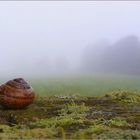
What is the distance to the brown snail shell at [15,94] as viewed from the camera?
16.8 metres

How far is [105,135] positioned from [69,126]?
1803 millimetres

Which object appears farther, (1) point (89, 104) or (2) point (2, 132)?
(1) point (89, 104)

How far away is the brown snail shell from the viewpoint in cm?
1678

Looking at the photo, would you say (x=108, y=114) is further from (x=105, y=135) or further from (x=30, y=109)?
(x=105, y=135)

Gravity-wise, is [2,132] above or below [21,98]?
below

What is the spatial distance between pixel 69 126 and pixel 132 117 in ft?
7.41

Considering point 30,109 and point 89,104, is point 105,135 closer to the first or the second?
point 30,109

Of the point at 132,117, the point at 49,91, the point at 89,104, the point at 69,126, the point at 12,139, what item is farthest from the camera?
the point at 49,91

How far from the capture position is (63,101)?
19.7m

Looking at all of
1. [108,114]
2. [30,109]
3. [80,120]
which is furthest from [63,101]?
[80,120]

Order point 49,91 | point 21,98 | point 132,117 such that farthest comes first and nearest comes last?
1. point 49,91
2. point 21,98
3. point 132,117

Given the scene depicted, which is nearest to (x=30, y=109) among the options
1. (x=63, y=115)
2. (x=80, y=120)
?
(x=63, y=115)

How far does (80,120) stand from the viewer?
1463cm

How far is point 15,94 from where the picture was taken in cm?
1677
